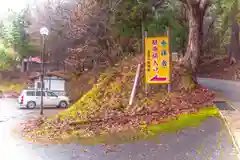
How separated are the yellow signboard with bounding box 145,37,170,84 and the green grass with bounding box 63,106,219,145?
2.19 m

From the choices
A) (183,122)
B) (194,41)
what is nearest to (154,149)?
(183,122)

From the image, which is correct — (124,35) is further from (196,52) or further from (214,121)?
(214,121)

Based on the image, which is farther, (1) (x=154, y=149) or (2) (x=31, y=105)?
(2) (x=31, y=105)

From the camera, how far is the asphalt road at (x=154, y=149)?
6744 mm

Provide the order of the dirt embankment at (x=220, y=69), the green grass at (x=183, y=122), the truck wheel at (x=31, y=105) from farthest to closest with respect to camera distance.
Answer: the dirt embankment at (x=220, y=69) < the truck wheel at (x=31, y=105) < the green grass at (x=183, y=122)

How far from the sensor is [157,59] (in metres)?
11.9

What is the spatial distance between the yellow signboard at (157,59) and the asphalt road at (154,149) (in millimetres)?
3521

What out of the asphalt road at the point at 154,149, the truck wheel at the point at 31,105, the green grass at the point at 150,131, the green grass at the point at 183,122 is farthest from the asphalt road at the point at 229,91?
the truck wheel at the point at 31,105

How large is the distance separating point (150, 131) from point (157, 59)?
3.75 metres

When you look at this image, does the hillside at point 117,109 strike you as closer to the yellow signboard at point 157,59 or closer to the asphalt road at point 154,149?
the yellow signboard at point 157,59

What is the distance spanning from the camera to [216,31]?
42.3m

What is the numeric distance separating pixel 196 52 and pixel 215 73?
66.4 ft

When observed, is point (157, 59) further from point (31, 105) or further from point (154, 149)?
point (31, 105)

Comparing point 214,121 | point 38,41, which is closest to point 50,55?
point 38,41
